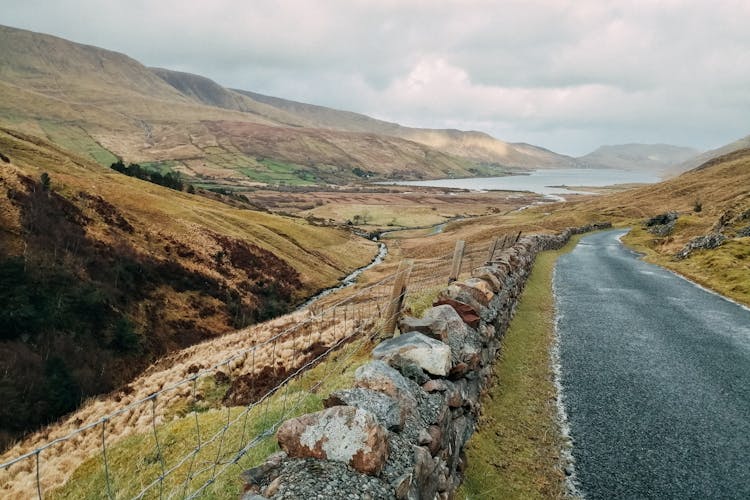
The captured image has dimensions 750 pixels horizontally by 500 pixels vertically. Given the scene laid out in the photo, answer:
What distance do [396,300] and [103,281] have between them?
4035cm

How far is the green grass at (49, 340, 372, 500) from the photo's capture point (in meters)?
7.25

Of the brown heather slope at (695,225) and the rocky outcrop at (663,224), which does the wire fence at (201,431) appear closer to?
the brown heather slope at (695,225)

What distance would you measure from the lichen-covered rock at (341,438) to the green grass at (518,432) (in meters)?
4.03

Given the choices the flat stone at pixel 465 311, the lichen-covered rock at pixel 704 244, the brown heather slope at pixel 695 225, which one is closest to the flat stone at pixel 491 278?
the flat stone at pixel 465 311

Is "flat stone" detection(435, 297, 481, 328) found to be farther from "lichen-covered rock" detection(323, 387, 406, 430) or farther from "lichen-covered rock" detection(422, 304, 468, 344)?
"lichen-covered rock" detection(323, 387, 406, 430)

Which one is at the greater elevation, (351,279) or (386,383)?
(386,383)

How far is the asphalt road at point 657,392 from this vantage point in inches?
361

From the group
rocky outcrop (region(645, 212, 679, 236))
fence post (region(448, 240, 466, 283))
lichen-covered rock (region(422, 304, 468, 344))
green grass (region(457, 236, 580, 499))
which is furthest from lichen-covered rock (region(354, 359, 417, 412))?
rocky outcrop (region(645, 212, 679, 236))

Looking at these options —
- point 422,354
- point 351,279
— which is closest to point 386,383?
Result: point 422,354

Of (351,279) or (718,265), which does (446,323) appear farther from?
(351,279)

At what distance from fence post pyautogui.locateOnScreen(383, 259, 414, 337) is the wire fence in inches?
1.5

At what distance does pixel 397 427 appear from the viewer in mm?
6480

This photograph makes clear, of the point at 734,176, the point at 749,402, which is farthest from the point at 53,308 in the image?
the point at 734,176

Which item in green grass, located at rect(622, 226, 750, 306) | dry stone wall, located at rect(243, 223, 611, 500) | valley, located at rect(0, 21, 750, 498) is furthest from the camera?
green grass, located at rect(622, 226, 750, 306)
